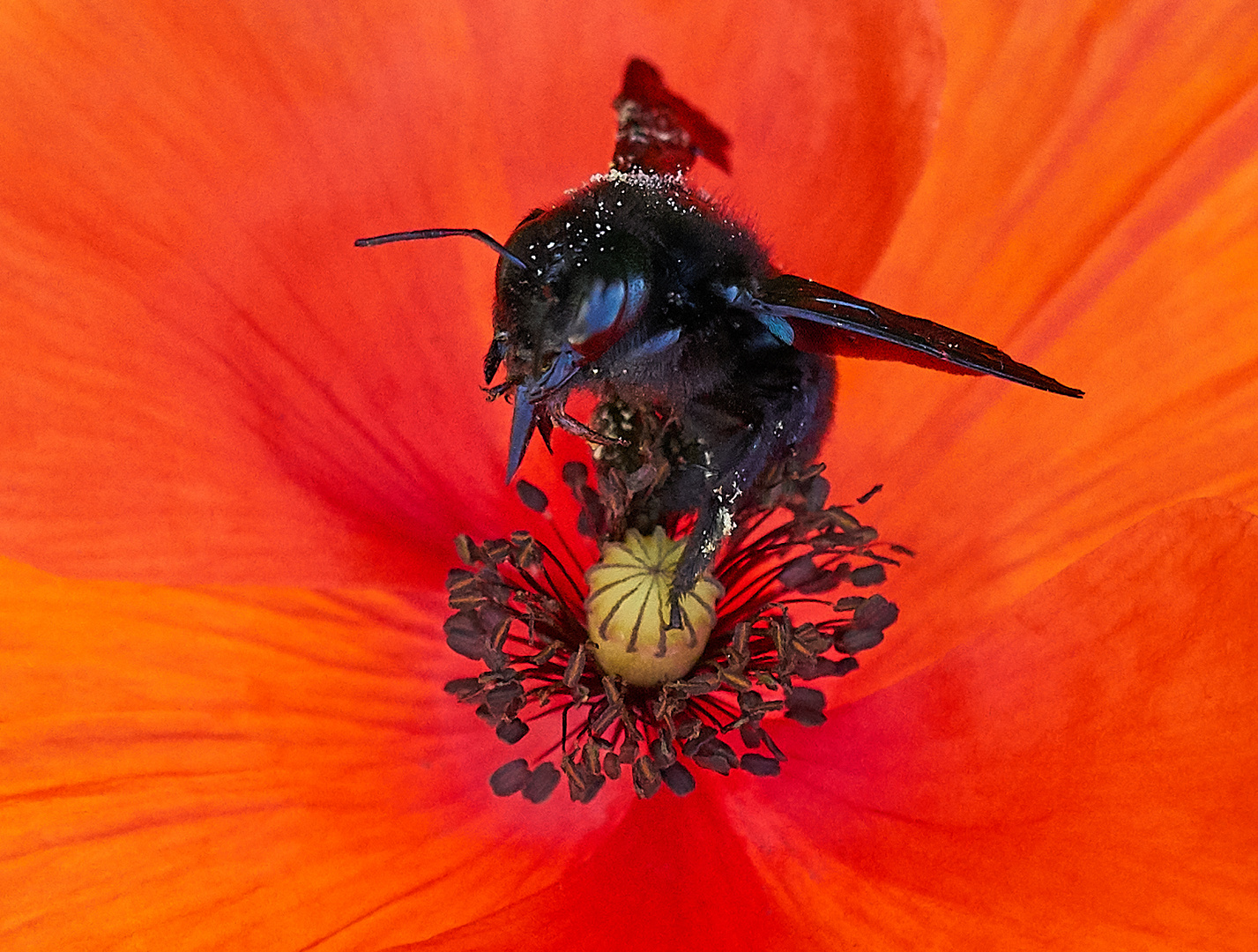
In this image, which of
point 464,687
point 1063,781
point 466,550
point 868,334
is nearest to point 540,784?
point 464,687

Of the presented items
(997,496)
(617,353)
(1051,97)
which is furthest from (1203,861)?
(1051,97)

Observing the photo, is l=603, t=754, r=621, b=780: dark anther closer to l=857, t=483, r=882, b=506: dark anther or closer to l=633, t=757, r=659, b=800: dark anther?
l=633, t=757, r=659, b=800: dark anther

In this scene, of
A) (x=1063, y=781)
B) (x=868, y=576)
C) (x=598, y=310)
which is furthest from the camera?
(x=868, y=576)

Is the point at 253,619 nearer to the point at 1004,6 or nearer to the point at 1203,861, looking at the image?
the point at 1203,861

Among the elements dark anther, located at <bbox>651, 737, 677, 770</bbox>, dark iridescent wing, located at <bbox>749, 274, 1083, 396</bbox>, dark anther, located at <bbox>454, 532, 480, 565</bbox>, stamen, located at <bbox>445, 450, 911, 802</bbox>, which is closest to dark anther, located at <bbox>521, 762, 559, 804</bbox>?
stamen, located at <bbox>445, 450, 911, 802</bbox>

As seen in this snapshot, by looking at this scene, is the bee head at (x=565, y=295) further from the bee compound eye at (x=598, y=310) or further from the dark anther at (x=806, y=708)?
the dark anther at (x=806, y=708)

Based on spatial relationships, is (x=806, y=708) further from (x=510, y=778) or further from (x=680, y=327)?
(x=680, y=327)
